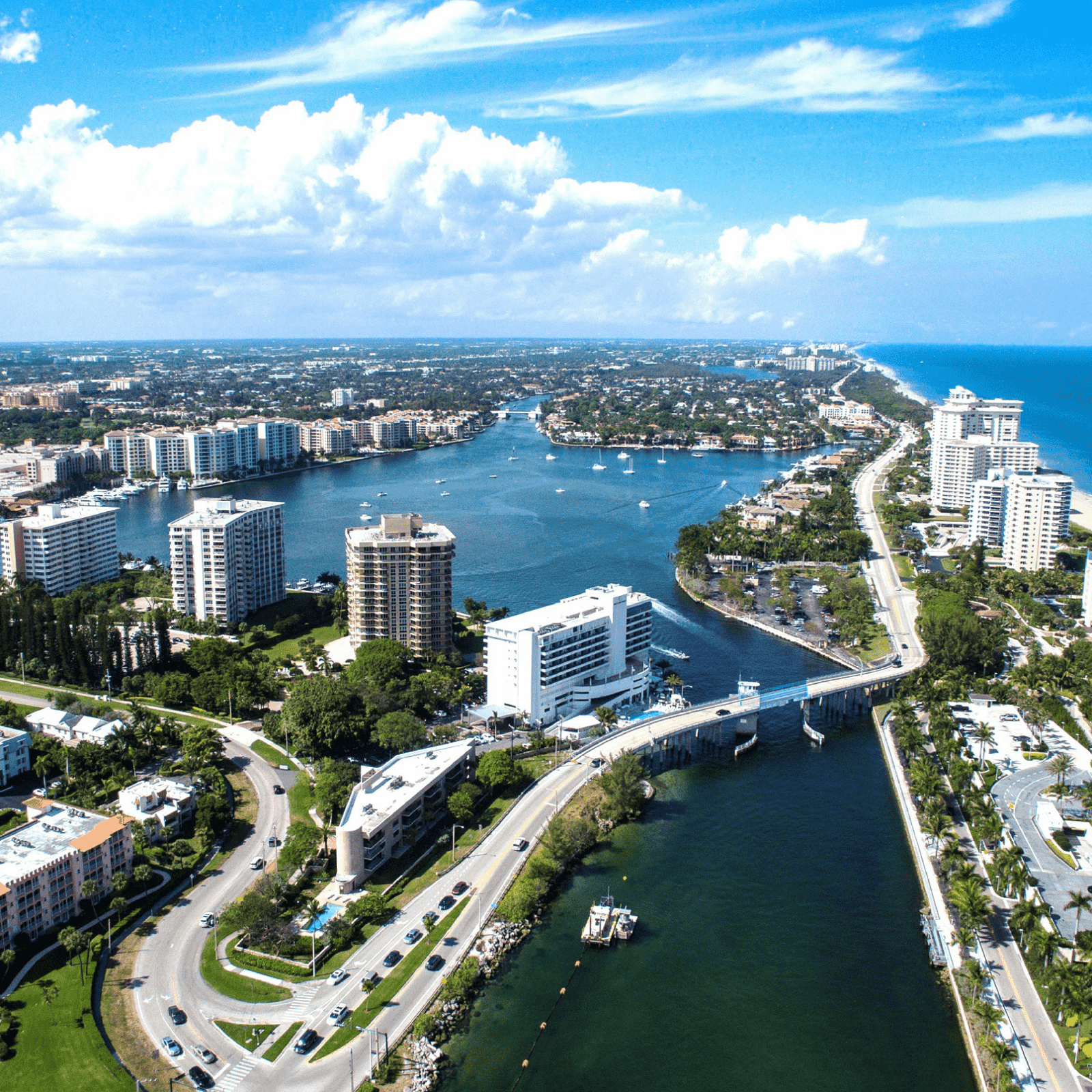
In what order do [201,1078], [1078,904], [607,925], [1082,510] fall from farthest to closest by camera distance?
1. [1082,510]
2. [607,925]
3. [1078,904]
4. [201,1078]

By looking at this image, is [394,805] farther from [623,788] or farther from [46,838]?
[46,838]

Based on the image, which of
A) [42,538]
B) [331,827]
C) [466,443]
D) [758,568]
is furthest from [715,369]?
[331,827]

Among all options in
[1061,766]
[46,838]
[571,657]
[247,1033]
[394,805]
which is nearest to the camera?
[247,1033]

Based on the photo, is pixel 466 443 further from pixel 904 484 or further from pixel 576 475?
pixel 904 484

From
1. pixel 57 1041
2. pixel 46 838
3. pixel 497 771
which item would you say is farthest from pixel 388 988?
pixel 46 838

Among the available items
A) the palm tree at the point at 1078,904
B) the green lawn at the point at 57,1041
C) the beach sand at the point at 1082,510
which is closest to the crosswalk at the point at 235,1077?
the green lawn at the point at 57,1041
